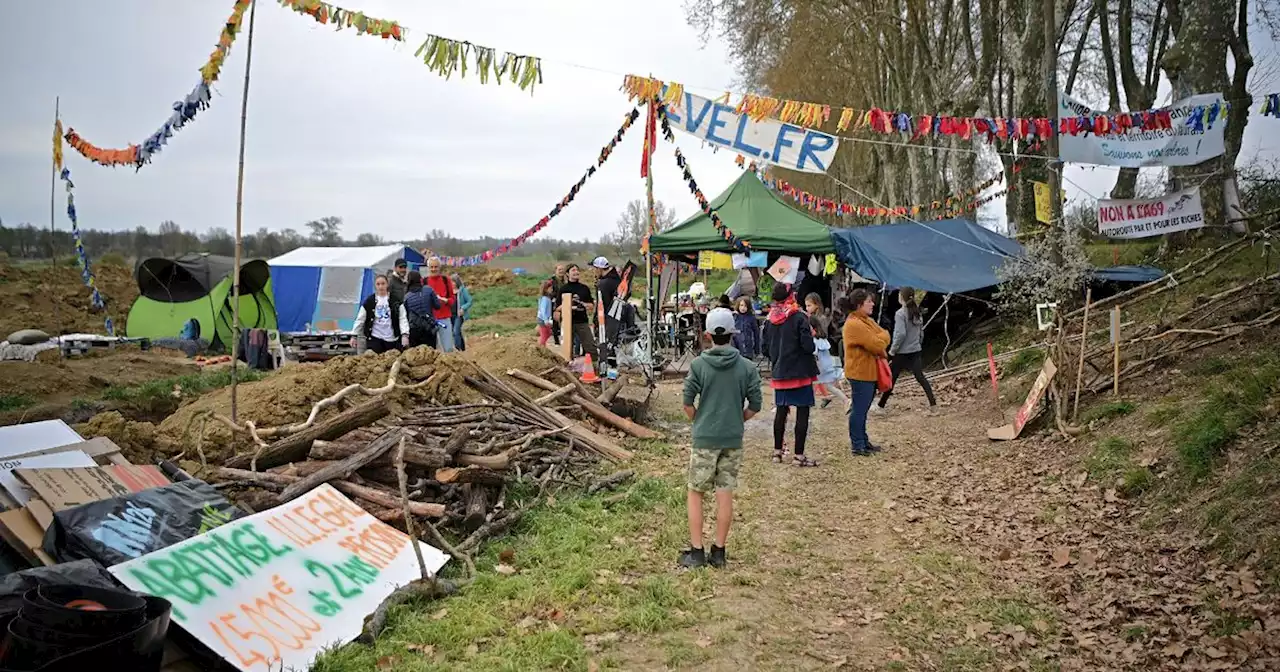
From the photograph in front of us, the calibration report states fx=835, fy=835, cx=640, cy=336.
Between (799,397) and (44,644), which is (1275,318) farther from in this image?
(44,644)

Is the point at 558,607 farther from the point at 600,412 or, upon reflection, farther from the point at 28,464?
the point at 600,412

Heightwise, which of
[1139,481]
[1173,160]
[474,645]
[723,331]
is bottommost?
[474,645]

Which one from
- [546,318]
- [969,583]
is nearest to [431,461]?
[969,583]

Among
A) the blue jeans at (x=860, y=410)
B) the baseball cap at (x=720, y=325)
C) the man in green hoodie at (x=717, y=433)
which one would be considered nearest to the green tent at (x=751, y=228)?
the blue jeans at (x=860, y=410)

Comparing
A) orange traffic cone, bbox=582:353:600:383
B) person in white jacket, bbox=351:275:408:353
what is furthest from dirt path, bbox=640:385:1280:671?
person in white jacket, bbox=351:275:408:353

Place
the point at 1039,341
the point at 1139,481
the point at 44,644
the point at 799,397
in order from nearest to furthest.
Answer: the point at 44,644 < the point at 1139,481 < the point at 799,397 < the point at 1039,341


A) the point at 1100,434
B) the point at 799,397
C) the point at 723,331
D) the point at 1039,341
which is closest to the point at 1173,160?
the point at 1039,341

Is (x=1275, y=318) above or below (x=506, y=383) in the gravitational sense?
above

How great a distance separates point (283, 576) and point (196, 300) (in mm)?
17403

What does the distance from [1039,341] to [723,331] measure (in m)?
8.32

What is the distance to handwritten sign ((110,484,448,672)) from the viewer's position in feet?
13.3

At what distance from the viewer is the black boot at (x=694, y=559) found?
5.54 meters

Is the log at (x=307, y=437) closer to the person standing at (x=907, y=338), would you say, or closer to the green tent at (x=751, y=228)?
the person standing at (x=907, y=338)

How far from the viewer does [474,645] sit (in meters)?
4.38
